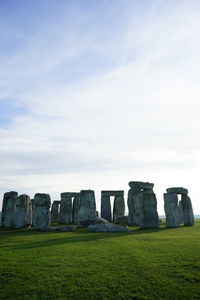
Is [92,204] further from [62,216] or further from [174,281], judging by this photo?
[174,281]

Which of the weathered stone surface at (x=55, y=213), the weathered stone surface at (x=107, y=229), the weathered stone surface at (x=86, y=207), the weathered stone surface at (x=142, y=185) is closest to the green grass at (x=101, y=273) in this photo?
the weathered stone surface at (x=107, y=229)

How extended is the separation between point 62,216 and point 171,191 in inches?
434

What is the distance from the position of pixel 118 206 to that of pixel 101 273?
1818cm

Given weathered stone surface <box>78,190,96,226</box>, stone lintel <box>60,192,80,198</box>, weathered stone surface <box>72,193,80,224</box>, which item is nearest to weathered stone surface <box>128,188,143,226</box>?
weathered stone surface <box>78,190,96,226</box>

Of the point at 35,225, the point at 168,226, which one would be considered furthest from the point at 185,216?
the point at 35,225

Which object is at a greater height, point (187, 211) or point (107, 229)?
point (187, 211)

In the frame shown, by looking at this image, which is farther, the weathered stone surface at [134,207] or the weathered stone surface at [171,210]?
the weathered stone surface at [134,207]

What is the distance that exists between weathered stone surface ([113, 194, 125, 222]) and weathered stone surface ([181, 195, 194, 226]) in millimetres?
7207

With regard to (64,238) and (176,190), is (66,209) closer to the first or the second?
(176,190)

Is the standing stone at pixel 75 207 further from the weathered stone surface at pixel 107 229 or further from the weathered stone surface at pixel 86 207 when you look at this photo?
the weathered stone surface at pixel 107 229

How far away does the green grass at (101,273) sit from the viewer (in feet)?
14.5

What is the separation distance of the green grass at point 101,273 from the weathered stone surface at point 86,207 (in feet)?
28.0

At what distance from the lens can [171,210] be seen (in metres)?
16.1

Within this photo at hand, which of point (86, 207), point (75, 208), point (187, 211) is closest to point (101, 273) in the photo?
point (86, 207)
